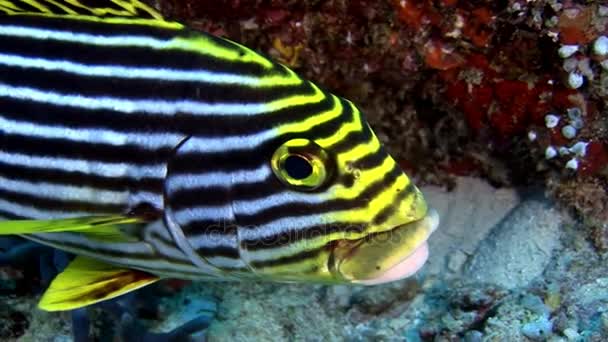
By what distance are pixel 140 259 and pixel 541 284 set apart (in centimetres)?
262

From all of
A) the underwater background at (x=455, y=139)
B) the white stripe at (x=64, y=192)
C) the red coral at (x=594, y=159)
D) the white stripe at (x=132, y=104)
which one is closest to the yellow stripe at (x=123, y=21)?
the white stripe at (x=132, y=104)

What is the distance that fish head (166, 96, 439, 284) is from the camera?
7.26 ft

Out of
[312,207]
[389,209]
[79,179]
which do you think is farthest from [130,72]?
[389,209]

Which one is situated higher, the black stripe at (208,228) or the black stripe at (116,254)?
the black stripe at (208,228)

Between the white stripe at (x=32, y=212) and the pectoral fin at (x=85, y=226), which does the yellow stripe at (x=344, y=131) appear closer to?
the pectoral fin at (x=85, y=226)

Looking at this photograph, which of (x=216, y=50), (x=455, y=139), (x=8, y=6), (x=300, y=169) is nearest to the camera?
(x=300, y=169)

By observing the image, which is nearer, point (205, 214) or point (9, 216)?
point (205, 214)

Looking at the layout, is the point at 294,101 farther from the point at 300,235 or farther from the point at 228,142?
the point at 300,235

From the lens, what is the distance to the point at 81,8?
8.54ft

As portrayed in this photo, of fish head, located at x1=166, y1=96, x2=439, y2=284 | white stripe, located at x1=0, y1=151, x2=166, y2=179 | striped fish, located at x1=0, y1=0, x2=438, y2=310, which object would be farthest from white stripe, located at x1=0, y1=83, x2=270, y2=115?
white stripe, located at x1=0, y1=151, x2=166, y2=179

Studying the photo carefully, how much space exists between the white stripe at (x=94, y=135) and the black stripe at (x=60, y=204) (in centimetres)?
25

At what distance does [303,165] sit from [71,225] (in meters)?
0.89

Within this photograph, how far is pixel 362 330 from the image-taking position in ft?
14.1

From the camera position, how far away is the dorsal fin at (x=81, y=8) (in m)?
2.60
